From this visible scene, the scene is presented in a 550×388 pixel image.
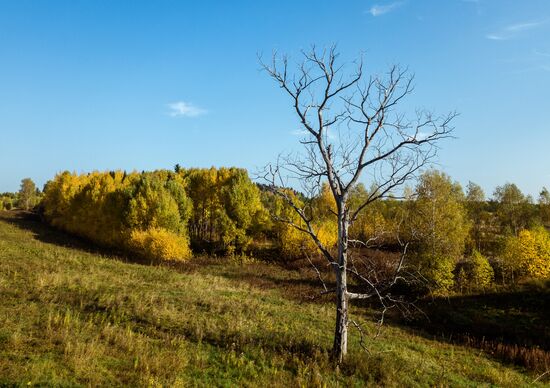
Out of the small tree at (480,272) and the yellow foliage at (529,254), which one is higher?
the yellow foliage at (529,254)

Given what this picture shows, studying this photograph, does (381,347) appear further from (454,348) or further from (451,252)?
(451,252)

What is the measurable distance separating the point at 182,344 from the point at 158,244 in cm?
2949

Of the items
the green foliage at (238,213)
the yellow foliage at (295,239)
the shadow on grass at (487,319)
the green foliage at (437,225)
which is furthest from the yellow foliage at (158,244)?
the green foliage at (437,225)

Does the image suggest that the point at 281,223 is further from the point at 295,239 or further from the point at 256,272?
the point at 256,272

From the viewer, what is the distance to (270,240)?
6334cm

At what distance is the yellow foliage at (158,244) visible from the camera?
40906 mm

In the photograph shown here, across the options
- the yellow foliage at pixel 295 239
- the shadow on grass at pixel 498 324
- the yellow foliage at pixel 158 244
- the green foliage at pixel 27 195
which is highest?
the green foliage at pixel 27 195

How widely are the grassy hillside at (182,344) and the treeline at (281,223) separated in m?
6.69

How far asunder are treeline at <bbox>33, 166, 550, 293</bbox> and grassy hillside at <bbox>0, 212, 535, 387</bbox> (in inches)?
264

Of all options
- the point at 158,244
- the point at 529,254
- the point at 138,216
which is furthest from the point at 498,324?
the point at 138,216

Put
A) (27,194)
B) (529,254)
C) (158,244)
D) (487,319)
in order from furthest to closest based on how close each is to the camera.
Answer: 1. (27,194)
2. (158,244)
3. (529,254)
4. (487,319)

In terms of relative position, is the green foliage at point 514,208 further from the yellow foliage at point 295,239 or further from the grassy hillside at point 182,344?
the grassy hillside at point 182,344

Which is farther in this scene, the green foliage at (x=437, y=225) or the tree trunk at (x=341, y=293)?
the green foliage at (x=437, y=225)

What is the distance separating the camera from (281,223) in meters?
50.6
